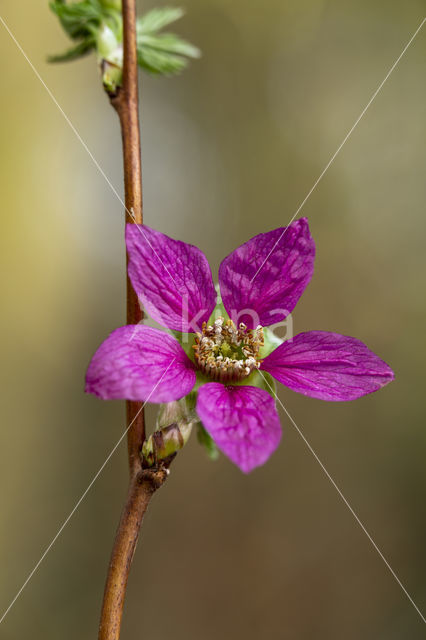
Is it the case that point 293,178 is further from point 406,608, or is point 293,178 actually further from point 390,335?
point 406,608

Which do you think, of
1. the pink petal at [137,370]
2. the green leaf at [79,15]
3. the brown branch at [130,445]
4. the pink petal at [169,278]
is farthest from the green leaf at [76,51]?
the pink petal at [137,370]

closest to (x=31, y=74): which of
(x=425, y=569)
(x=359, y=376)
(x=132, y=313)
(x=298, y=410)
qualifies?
(x=298, y=410)

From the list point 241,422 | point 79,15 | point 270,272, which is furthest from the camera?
point 79,15

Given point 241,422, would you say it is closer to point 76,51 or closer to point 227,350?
point 227,350

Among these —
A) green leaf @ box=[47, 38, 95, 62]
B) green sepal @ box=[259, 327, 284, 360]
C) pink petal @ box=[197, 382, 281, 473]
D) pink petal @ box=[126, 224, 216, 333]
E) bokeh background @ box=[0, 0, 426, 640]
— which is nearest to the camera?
pink petal @ box=[197, 382, 281, 473]

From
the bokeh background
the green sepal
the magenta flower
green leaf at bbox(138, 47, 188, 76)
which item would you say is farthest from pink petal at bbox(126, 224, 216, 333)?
the bokeh background

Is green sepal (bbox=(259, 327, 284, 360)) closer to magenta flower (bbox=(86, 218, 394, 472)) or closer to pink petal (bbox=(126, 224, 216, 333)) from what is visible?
magenta flower (bbox=(86, 218, 394, 472))

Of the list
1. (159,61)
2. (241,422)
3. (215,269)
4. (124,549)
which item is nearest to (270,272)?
(241,422)
